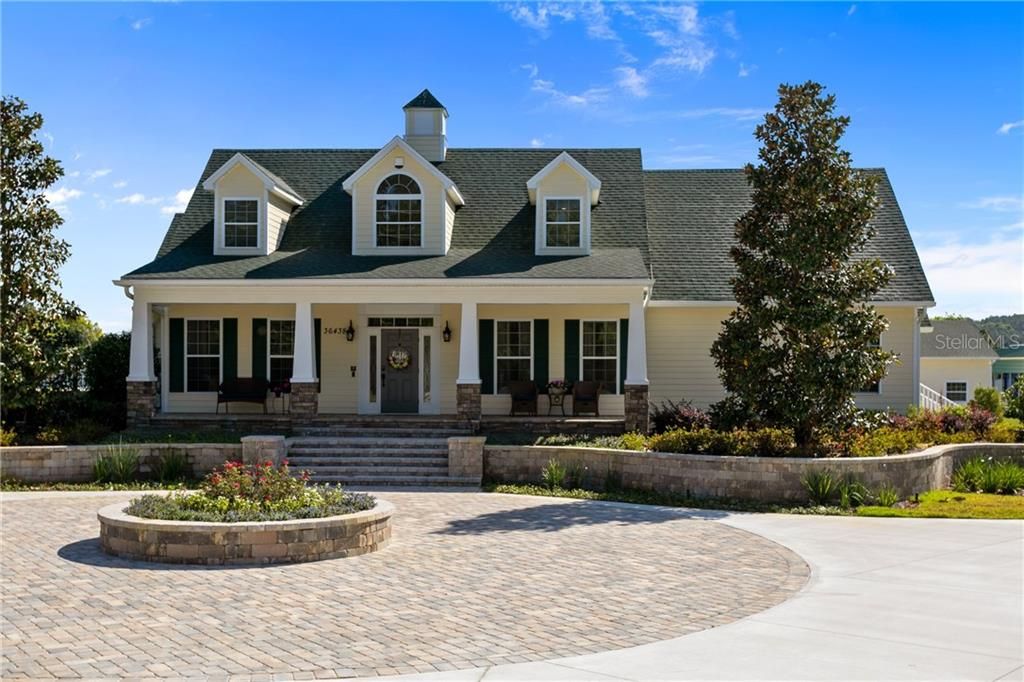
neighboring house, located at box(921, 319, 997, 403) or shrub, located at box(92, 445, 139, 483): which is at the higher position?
neighboring house, located at box(921, 319, 997, 403)

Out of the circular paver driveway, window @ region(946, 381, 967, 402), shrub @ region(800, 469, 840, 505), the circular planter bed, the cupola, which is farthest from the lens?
window @ region(946, 381, 967, 402)

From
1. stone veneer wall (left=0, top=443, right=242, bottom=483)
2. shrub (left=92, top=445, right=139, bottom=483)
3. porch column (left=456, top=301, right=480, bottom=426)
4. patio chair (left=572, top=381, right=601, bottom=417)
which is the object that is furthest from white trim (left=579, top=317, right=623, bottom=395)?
shrub (left=92, top=445, right=139, bottom=483)

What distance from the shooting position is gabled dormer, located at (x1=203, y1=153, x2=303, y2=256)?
2317 cm

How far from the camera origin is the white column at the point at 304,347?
20719 mm

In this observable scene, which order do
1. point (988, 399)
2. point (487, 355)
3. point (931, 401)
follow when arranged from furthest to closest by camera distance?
point (988, 399)
point (931, 401)
point (487, 355)

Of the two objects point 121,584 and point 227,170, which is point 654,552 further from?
point 227,170

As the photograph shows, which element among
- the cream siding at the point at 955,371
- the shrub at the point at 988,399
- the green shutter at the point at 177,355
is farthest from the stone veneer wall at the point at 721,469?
the cream siding at the point at 955,371

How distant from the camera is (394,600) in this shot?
9.12m

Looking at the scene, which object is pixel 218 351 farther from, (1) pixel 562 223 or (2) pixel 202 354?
(1) pixel 562 223

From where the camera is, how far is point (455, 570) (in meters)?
10.5

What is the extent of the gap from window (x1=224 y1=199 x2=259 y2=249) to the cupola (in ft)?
17.4

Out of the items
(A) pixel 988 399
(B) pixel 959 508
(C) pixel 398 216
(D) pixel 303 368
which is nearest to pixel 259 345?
(D) pixel 303 368

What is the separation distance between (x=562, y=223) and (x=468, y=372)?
4960 millimetres

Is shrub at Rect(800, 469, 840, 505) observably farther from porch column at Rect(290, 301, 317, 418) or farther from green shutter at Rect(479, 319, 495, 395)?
porch column at Rect(290, 301, 317, 418)
